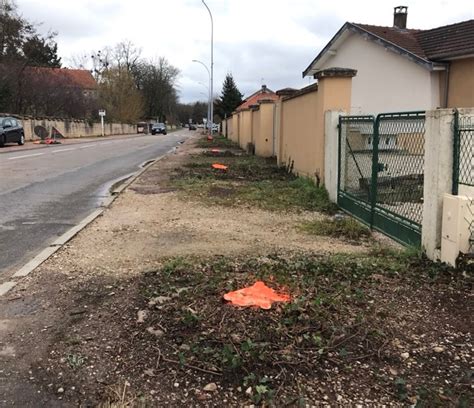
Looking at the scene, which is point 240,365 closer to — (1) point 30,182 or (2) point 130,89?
(1) point 30,182

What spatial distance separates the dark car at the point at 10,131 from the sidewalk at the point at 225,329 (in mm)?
25304

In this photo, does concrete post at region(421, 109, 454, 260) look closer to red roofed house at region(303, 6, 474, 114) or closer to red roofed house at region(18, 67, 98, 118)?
red roofed house at region(303, 6, 474, 114)

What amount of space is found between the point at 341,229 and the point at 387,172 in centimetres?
100

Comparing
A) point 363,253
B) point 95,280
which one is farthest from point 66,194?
point 363,253

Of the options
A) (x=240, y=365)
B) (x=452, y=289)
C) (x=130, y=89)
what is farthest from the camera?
(x=130, y=89)

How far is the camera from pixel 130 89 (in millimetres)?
85375

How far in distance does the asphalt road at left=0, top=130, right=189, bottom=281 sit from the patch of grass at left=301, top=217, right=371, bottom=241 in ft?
11.9

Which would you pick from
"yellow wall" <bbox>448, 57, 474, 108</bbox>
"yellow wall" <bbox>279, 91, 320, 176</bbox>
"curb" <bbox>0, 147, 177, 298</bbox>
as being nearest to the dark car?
"yellow wall" <bbox>279, 91, 320, 176</bbox>

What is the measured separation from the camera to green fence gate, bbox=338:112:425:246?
248 inches

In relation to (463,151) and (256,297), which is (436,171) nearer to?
(463,151)

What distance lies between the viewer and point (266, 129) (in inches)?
853

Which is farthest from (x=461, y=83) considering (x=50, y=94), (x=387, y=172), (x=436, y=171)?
(x=50, y=94)

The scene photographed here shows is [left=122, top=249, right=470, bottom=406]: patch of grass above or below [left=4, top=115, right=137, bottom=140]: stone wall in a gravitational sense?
below

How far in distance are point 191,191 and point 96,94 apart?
73518mm
